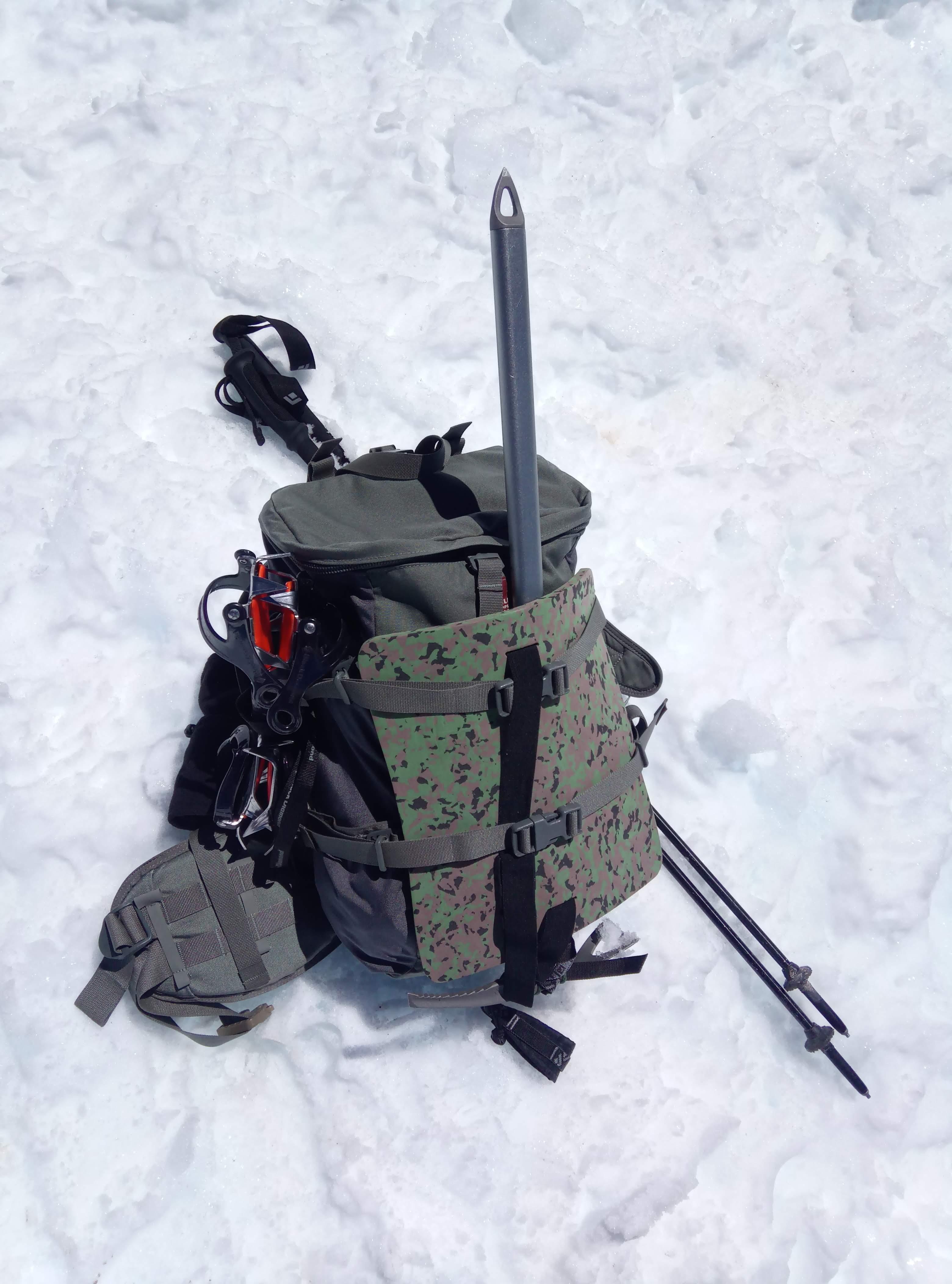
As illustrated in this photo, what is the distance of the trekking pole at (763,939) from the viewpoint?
2.86 meters

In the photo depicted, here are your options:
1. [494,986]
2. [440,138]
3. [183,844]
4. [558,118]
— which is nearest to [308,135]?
[440,138]

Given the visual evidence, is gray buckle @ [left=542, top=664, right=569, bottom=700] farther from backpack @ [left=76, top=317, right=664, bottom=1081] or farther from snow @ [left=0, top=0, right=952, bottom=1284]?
snow @ [left=0, top=0, right=952, bottom=1284]

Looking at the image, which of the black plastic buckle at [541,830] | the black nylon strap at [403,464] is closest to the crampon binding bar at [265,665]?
the black nylon strap at [403,464]

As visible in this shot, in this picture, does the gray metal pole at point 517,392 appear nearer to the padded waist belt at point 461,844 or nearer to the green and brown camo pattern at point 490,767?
the green and brown camo pattern at point 490,767

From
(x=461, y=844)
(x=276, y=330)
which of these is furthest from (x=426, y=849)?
(x=276, y=330)

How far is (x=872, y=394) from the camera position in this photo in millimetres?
3701

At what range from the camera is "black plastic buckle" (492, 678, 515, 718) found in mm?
2307

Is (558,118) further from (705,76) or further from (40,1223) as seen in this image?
(40,1223)

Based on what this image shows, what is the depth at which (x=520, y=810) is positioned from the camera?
2414 mm

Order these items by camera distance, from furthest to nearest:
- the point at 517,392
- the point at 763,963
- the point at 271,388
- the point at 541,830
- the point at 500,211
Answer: the point at 271,388 → the point at 763,963 → the point at 541,830 → the point at 517,392 → the point at 500,211

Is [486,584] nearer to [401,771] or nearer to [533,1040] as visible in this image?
[401,771]

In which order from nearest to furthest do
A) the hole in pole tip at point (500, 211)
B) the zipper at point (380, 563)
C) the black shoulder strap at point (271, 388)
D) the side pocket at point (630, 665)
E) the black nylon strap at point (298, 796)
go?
1. the hole in pole tip at point (500, 211)
2. the zipper at point (380, 563)
3. the black nylon strap at point (298, 796)
4. the side pocket at point (630, 665)
5. the black shoulder strap at point (271, 388)

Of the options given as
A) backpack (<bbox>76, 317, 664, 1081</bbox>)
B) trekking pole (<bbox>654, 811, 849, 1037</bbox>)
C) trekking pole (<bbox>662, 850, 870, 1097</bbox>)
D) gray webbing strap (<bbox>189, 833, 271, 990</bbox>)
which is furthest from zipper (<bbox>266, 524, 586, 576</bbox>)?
trekking pole (<bbox>662, 850, 870, 1097</bbox>)

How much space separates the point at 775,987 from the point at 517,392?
1962 mm
